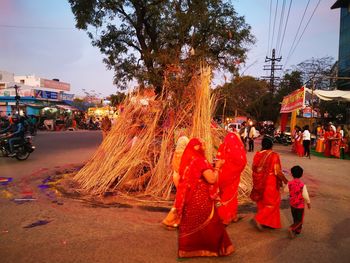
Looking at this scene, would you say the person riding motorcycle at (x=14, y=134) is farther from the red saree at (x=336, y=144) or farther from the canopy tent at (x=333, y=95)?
the red saree at (x=336, y=144)

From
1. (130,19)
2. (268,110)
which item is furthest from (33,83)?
(130,19)

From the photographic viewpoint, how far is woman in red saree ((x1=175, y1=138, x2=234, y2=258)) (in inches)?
146

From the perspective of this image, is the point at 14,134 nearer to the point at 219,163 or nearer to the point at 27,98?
the point at 219,163

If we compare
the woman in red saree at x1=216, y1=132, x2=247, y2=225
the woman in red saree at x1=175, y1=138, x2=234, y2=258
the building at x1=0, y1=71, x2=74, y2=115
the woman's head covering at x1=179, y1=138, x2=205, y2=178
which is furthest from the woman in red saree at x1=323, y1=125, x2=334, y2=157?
the building at x1=0, y1=71, x2=74, y2=115

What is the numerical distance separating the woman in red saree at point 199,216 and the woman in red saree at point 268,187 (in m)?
1.09

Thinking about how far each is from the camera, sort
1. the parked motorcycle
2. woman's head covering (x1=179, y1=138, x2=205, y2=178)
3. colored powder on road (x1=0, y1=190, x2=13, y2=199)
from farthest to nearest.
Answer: the parked motorcycle
colored powder on road (x1=0, y1=190, x2=13, y2=199)
woman's head covering (x1=179, y1=138, x2=205, y2=178)

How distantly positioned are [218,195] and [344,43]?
24573mm

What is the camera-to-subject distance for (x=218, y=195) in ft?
13.5

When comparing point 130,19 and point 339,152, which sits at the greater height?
point 130,19

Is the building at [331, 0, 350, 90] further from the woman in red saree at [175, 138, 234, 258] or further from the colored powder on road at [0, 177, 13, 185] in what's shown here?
the woman in red saree at [175, 138, 234, 258]

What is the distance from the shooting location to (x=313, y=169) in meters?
11.1

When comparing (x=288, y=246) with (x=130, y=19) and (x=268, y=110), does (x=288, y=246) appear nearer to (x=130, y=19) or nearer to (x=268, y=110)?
(x=130, y=19)

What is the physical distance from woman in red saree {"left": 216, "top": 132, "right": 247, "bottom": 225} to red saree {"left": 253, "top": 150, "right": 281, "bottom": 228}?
326mm

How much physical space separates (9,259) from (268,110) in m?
43.1
